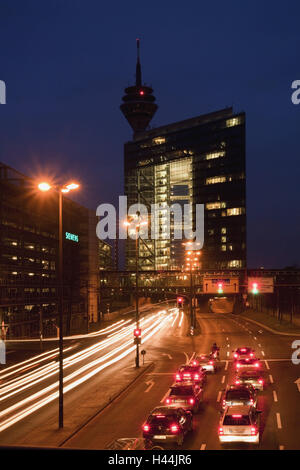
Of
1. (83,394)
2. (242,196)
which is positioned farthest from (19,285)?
(242,196)

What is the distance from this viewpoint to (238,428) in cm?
2050

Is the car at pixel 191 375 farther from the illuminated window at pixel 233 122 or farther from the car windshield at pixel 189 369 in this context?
the illuminated window at pixel 233 122

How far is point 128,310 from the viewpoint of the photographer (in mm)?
134875

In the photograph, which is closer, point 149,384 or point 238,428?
point 238,428

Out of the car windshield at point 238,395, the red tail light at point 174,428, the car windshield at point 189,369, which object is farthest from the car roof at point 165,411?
the car windshield at point 189,369

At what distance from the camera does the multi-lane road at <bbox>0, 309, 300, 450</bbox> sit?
22.9m

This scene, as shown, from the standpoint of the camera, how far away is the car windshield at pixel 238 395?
83.5 feet

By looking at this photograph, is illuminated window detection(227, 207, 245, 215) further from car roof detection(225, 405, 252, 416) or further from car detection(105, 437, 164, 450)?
car detection(105, 437, 164, 450)

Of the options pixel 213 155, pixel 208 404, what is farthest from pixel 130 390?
pixel 213 155

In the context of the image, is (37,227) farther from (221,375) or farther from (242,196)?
(242,196)

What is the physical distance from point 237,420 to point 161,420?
9.39 feet

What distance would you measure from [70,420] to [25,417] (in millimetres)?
2749

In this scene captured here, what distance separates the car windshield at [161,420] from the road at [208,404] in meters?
1.12

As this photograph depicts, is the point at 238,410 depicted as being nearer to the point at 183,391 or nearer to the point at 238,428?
the point at 238,428
